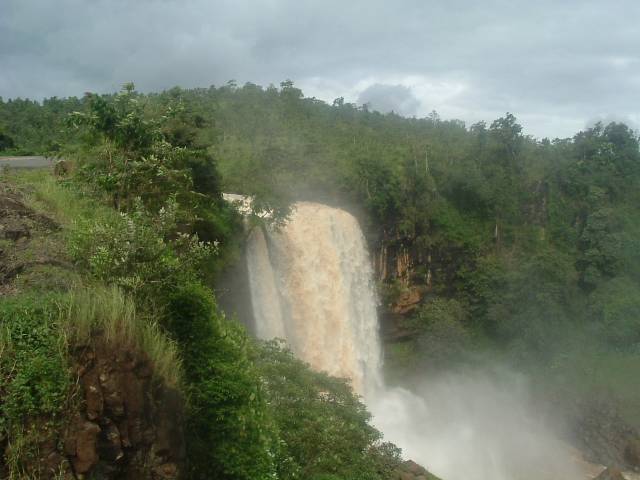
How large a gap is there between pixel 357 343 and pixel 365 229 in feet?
19.2

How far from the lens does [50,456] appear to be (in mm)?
4809

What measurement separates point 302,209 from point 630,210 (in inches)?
859

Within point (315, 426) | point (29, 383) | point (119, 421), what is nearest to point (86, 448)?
point (119, 421)

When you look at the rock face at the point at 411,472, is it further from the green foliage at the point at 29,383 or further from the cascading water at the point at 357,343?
the green foliage at the point at 29,383

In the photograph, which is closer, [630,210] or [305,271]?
[305,271]

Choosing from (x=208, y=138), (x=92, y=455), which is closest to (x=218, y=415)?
(x=92, y=455)

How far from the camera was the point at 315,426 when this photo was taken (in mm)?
9258

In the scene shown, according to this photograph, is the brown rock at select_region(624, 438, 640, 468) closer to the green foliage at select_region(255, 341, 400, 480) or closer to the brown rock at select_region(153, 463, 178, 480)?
the green foliage at select_region(255, 341, 400, 480)

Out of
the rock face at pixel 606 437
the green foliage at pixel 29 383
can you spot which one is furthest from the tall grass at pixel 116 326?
the rock face at pixel 606 437

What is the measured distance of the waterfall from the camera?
1570 centimetres

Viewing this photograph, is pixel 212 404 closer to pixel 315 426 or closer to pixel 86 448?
pixel 86 448

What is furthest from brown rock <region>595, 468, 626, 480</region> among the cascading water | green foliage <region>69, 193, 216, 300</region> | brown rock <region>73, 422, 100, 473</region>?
brown rock <region>73, 422, 100, 473</region>

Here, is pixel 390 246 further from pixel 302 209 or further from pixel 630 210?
pixel 630 210

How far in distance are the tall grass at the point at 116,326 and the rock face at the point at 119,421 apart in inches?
4.1
